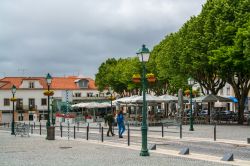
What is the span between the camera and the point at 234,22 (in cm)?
3891

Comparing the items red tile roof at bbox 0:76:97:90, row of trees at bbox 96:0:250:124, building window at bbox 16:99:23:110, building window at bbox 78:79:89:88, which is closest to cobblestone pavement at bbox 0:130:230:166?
row of trees at bbox 96:0:250:124

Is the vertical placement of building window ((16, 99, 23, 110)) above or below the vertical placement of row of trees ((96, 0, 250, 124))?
below

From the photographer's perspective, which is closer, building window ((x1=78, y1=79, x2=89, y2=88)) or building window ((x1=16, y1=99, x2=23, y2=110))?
building window ((x1=16, y1=99, x2=23, y2=110))

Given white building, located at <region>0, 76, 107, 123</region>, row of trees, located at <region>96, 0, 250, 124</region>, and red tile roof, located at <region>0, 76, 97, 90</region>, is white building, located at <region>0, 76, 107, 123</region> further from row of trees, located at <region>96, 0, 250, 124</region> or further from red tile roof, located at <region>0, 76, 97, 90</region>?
row of trees, located at <region>96, 0, 250, 124</region>

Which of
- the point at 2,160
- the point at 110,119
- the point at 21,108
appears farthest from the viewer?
the point at 21,108

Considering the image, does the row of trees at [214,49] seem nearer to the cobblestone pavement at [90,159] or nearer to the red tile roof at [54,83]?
the cobblestone pavement at [90,159]

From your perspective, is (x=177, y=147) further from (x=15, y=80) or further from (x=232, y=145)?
(x=15, y=80)

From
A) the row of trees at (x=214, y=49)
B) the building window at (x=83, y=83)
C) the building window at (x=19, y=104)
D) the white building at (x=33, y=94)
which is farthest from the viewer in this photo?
the building window at (x=83, y=83)

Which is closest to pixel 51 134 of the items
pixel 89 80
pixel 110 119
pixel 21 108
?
pixel 110 119

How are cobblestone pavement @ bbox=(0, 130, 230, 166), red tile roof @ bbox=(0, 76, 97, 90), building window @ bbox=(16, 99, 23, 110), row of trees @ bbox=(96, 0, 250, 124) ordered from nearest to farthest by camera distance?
cobblestone pavement @ bbox=(0, 130, 230, 166) < row of trees @ bbox=(96, 0, 250, 124) < building window @ bbox=(16, 99, 23, 110) < red tile roof @ bbox=(0, 76, 97, 90)

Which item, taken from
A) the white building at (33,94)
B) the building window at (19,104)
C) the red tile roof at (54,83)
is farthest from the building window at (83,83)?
the building window at (19,104)

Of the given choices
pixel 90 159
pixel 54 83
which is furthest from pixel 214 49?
pixel 54 83

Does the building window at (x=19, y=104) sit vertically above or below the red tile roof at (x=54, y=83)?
below

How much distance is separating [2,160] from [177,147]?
330 inches
